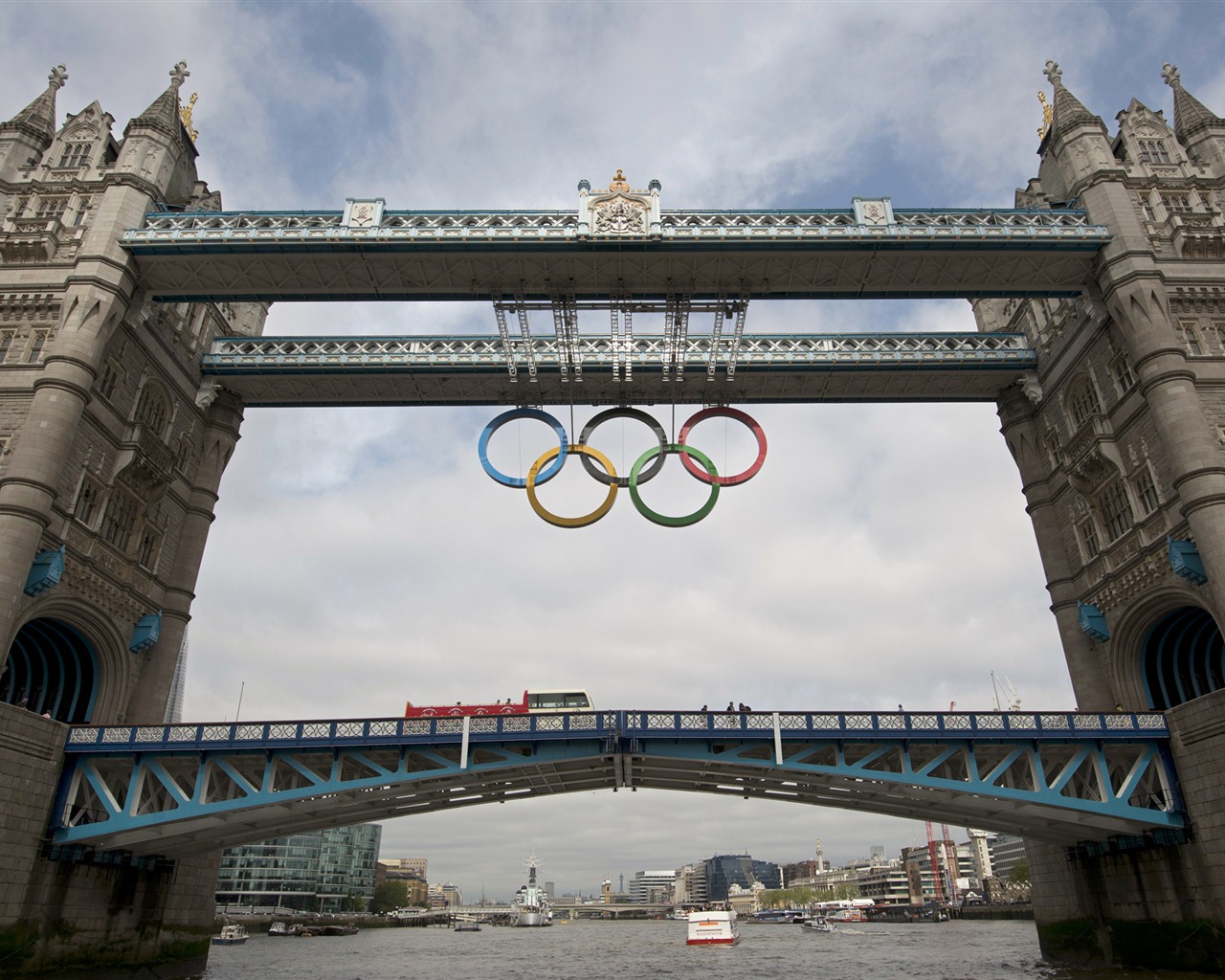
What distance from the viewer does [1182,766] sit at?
3281cm

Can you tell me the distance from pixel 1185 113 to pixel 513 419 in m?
39.9

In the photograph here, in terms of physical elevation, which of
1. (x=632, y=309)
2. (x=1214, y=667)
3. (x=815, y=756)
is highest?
(x=632, y=309)

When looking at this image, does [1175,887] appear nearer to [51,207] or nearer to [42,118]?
[51,207]

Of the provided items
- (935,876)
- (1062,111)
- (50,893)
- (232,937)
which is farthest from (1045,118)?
(935,876)

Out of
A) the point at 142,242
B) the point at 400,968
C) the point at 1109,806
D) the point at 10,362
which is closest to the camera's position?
the point at 1109,806

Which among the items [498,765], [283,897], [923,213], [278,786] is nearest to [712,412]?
[923,213]

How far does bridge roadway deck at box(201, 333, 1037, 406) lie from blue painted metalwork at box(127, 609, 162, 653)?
45.5ft

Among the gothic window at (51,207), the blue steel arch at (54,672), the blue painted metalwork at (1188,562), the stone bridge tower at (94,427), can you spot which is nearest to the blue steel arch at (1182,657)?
the blue painted metalwork at (1188,562)

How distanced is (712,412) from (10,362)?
32.8m

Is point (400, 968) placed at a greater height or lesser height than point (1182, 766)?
lesser

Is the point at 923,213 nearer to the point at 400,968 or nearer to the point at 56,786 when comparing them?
the point at 56,786

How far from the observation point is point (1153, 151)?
44812mm

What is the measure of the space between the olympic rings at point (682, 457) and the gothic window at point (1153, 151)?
92.0 ft

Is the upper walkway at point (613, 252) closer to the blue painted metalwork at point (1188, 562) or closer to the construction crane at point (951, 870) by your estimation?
the blue painted metalwork at point (1188, 562)
